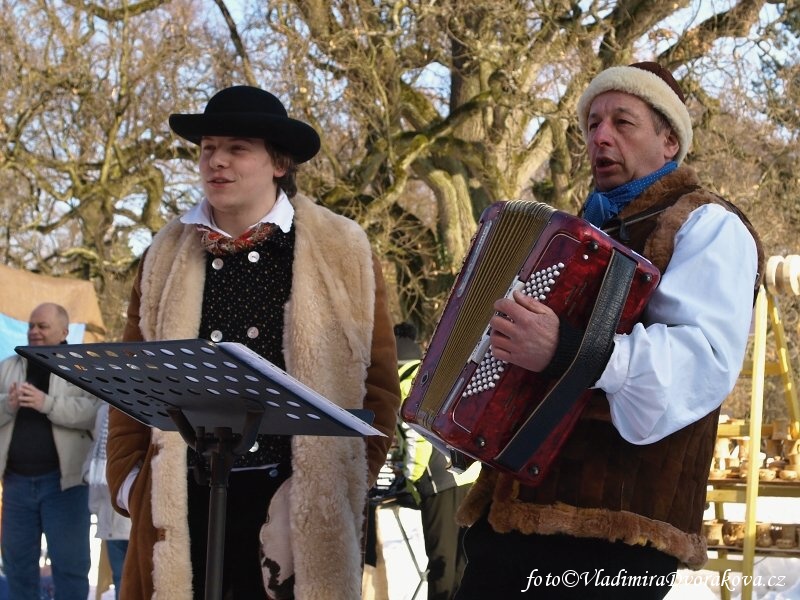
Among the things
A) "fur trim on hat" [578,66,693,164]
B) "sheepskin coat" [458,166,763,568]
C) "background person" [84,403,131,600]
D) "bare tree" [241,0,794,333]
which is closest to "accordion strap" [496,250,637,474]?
"sheepskin coat" [458,166,763,568]

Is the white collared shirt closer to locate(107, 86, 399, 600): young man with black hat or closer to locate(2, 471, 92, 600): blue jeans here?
locate(107, 86, 399, 600): young man with black hat

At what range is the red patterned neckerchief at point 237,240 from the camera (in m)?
3.10

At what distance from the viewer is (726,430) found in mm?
5285

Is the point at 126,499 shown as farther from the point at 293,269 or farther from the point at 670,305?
the point at 670,305

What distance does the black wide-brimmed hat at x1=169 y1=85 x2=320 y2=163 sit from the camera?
3027 mm

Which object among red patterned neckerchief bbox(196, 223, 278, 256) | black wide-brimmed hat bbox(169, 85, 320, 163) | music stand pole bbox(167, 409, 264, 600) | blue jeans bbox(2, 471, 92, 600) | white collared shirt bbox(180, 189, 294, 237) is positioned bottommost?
blue jeans bbox(2, 471, 92, 600)

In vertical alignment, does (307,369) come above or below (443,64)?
below

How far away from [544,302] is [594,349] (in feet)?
0.53

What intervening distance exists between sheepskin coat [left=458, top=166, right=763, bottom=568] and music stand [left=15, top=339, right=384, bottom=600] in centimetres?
47

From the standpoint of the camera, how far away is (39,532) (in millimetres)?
6035

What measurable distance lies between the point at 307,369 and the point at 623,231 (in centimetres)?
98

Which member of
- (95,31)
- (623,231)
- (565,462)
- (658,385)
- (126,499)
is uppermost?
(95,31)

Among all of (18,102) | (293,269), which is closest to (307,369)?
(293,269)

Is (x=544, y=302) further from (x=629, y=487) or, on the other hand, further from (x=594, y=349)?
(x=629, y=487)
